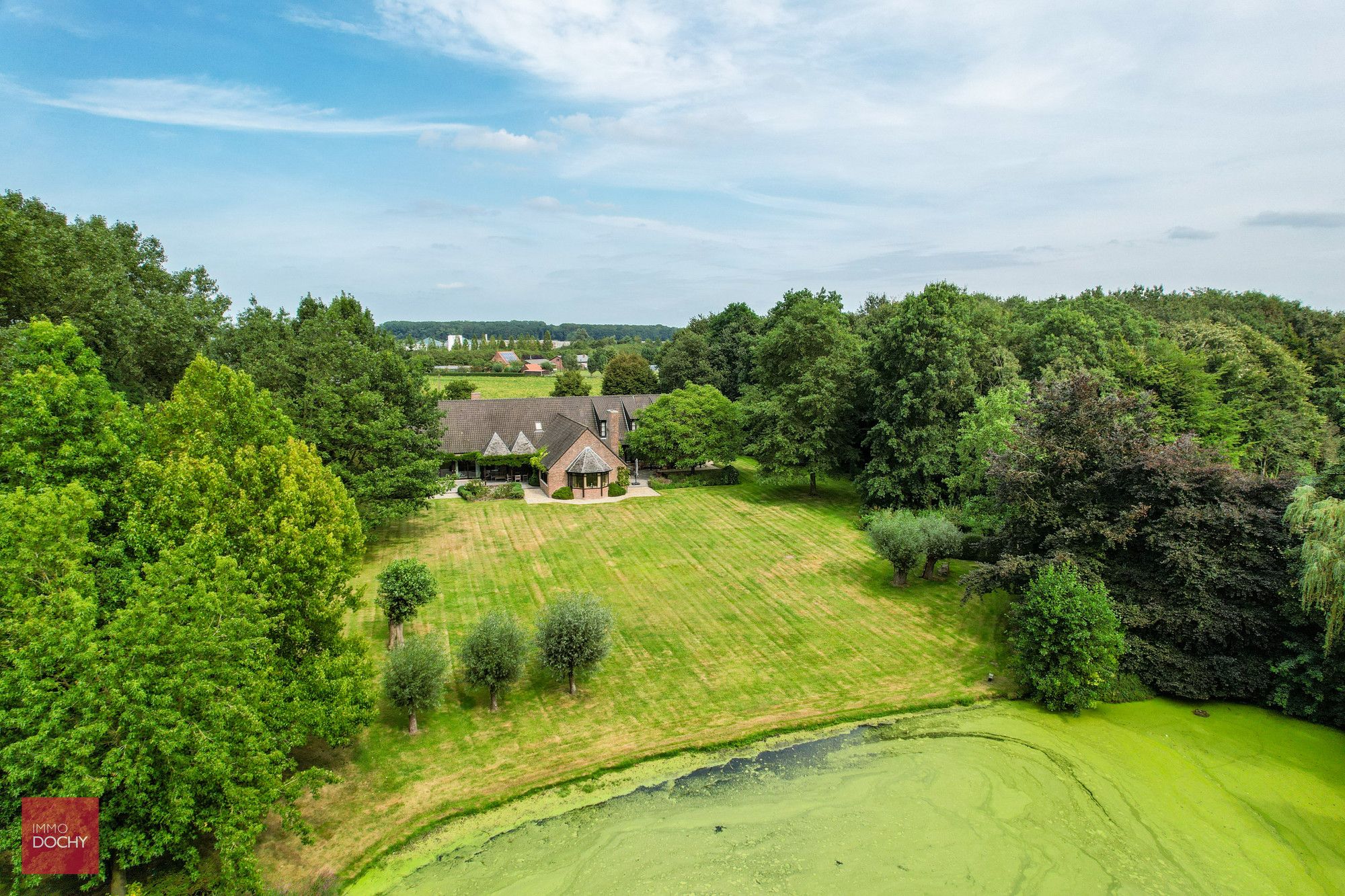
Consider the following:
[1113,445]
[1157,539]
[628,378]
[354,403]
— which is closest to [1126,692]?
[1157,539]

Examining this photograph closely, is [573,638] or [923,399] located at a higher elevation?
[923,399]

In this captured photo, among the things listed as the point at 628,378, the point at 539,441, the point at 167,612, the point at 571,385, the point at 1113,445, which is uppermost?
the point at 628,378

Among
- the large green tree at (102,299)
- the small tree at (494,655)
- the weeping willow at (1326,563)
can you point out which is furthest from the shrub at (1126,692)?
the large green tree at (102,299)

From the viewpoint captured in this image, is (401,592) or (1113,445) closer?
(401,592)

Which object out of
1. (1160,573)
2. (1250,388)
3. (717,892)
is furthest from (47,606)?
(1250,388)

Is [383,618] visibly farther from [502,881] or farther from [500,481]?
[500,481]

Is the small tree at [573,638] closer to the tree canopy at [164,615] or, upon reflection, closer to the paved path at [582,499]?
the tree canopy at [164,615]

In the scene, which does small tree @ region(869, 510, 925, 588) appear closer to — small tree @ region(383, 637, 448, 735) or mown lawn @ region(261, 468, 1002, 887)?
mown lawn @ region(261, 468, 1002, 887)

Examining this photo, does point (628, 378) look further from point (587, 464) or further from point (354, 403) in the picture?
point (354, 403)
